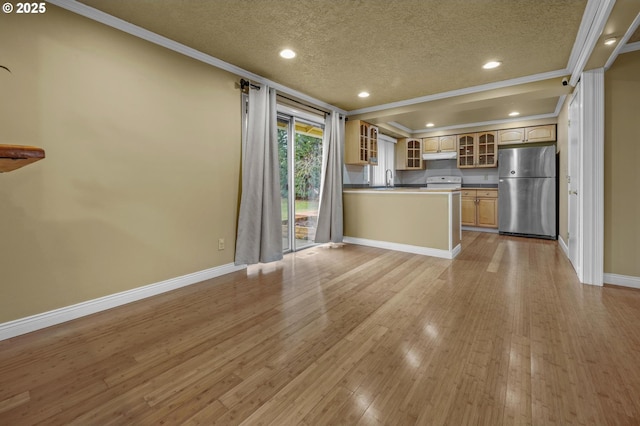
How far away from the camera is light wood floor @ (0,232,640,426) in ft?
4.67

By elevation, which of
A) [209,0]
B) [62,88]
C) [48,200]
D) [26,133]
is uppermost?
[209,0]

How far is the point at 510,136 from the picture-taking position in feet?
20.7

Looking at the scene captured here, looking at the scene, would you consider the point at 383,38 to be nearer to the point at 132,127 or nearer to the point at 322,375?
the point at 132,127

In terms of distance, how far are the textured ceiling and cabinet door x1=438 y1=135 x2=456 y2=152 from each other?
317 cm

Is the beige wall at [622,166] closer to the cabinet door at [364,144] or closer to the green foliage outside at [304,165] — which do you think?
the cabinet door at [364,144]

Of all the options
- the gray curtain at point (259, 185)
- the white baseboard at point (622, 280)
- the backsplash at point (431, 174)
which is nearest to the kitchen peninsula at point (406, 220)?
the backsplash at point (431, 174)

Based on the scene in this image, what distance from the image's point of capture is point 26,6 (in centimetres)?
215

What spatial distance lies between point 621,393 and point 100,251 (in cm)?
364

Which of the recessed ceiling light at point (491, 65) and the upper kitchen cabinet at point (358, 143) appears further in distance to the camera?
the upper kitchen cabinet at point (358, 143)

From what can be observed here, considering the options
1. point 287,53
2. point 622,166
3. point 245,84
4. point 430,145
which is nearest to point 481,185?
point 430,145

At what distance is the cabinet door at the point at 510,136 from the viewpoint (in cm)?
618

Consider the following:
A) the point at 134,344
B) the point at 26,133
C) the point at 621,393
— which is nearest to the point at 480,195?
the point at 621,393

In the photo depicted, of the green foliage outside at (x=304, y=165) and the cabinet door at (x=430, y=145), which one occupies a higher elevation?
the cabinet door at (x=430, y=145)

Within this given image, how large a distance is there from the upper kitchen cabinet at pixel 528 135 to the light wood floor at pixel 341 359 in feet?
13.0
